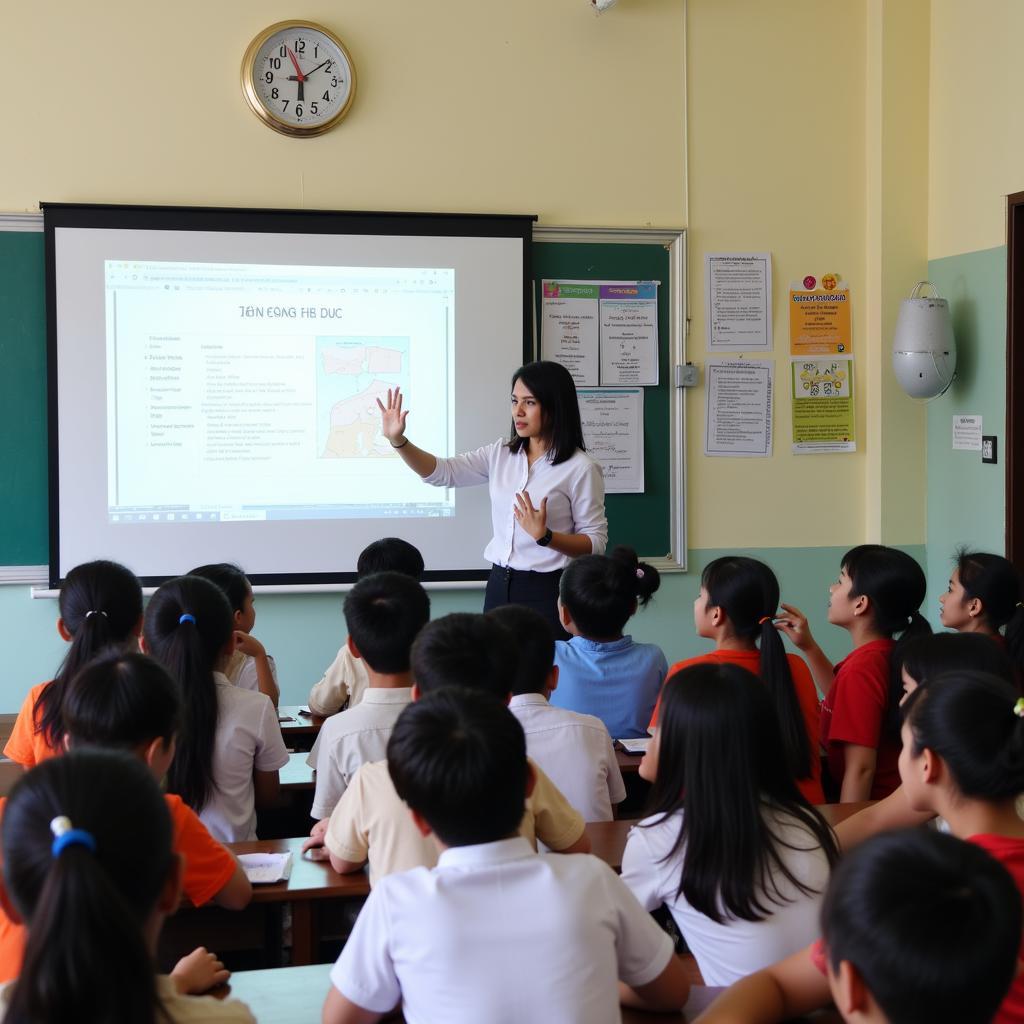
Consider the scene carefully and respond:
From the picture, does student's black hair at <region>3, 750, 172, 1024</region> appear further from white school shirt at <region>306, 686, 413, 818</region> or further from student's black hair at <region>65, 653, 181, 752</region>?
white school shirt at <region>306, 686, 413, 818</region>

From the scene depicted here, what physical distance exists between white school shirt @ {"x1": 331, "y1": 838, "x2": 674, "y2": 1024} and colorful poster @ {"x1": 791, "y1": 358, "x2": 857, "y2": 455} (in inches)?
147

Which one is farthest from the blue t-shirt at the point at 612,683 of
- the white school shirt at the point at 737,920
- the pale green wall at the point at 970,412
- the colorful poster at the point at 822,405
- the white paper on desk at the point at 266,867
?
the colorful poster at the point at 822,405

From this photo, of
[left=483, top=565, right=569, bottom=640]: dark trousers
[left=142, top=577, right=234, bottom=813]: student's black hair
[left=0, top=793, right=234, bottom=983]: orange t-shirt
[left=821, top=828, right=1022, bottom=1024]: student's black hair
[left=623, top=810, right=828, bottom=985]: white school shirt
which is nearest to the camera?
[left=821, top=828, right=1022, bottom=1024]: student's black hair

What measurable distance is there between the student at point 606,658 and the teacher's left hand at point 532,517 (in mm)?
788

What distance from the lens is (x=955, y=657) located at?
2102mm

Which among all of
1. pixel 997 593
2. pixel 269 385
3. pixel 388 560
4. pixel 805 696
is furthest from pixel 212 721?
pixel 269 385

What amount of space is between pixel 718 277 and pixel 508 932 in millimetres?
3827

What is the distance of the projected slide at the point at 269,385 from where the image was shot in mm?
4246

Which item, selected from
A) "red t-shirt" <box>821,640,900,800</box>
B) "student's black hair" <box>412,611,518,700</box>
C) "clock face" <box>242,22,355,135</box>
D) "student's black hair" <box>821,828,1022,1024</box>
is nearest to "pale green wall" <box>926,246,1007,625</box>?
"red t-shirt" <box>821,640,900,800</box>

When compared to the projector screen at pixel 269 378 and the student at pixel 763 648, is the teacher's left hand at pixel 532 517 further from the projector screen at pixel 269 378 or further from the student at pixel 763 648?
the student at pixel 763 648

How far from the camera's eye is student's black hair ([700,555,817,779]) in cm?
247

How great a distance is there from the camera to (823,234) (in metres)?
4.78

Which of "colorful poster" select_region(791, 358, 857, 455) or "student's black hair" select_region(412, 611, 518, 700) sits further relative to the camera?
"colorful poster" select_region(791, 358, 857, 455)

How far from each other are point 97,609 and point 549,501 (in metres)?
1.67
